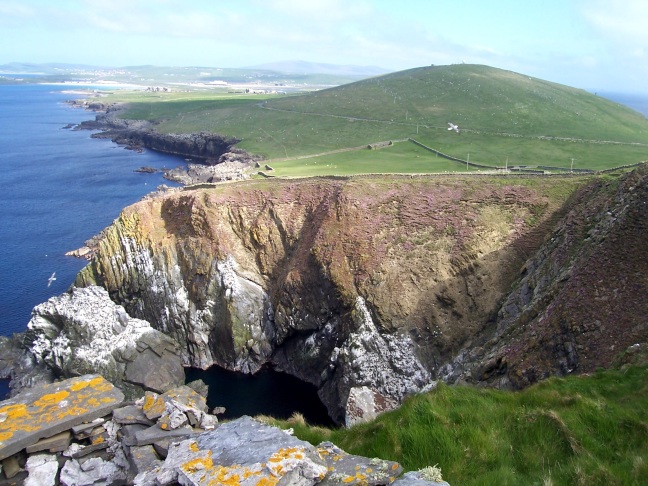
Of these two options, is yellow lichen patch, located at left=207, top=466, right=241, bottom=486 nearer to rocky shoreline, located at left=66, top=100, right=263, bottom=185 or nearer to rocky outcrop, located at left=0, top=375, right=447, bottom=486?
rocky outcrop, located at left=0, top=375, right=447, bottom=486

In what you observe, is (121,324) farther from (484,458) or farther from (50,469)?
(484,458)

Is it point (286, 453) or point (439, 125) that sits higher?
point (439, 125)

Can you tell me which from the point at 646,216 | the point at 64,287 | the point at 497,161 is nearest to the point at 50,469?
the point at 646,216

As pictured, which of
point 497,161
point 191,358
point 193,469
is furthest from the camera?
point 497,161

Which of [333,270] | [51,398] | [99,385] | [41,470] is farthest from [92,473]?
[333,270]

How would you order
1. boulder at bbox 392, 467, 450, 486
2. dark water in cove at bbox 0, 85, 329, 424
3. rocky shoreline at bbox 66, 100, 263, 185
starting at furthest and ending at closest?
rocky shoreline at bbox 66, 100, 263, 185
dark water in cove at bbox 0, 85, 329, 424
boulder at bbox 392, 467, 450, 486

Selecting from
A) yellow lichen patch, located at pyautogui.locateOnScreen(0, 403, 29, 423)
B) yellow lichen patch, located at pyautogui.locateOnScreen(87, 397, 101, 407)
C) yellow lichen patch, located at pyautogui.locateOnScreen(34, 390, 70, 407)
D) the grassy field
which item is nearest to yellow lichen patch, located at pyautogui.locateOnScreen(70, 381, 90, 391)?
yellow lichen patch, located at pyautogui.locateOnScreen(34, 390, 70, 407)

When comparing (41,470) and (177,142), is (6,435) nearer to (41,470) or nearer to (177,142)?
(41,470)
